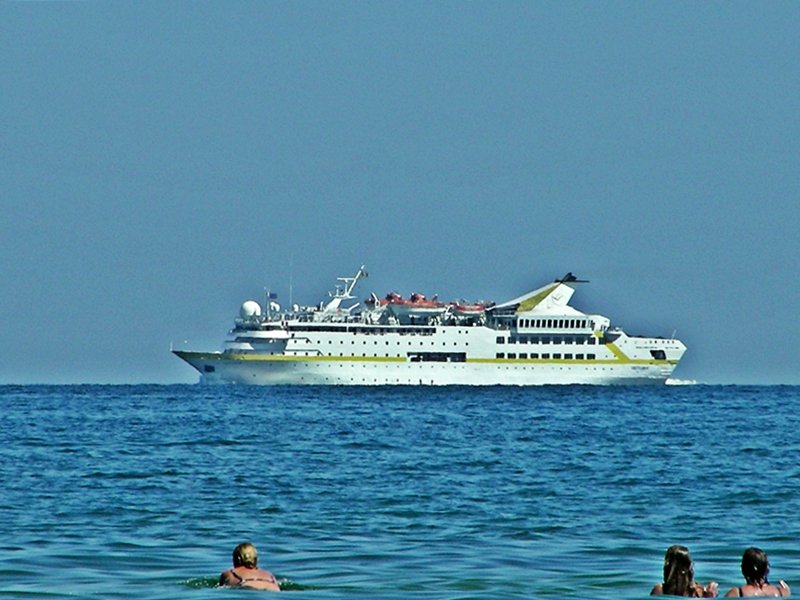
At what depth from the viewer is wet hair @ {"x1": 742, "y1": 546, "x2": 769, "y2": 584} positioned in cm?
1502

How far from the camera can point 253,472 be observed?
35.4 metres

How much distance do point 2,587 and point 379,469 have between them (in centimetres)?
1938

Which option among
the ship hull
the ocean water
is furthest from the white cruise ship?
the ocean water

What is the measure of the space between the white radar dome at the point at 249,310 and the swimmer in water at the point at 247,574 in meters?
89.5

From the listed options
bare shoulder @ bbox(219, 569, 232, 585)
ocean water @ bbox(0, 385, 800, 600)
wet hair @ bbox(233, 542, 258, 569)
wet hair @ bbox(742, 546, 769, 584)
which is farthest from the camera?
ocean water @ bbox(0, 385, 800, 600)

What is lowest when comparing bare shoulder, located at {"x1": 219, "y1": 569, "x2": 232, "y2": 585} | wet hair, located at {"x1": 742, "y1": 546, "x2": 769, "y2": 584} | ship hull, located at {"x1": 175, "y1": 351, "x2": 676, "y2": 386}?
bare shoulder, located at {"x1": 219, "y1": 569, "x2": 232, "y2": 585}

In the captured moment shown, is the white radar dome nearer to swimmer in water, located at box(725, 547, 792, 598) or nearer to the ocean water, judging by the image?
the ocean water

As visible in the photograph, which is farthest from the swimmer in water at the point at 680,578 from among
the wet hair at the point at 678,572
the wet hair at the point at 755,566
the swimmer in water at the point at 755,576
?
the wet hair at the point at 755,566

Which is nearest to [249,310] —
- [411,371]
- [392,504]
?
[411,371]

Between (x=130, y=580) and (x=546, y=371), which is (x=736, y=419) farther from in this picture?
(x=130, y=580)

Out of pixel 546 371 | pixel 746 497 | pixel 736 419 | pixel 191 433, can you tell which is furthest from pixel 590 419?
pixel 546 371

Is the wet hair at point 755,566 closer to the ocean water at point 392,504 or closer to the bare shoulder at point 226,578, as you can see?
the ocean water at point 392,504

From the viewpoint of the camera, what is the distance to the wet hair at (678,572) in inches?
595

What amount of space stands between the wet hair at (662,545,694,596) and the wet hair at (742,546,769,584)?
1.87 ft
